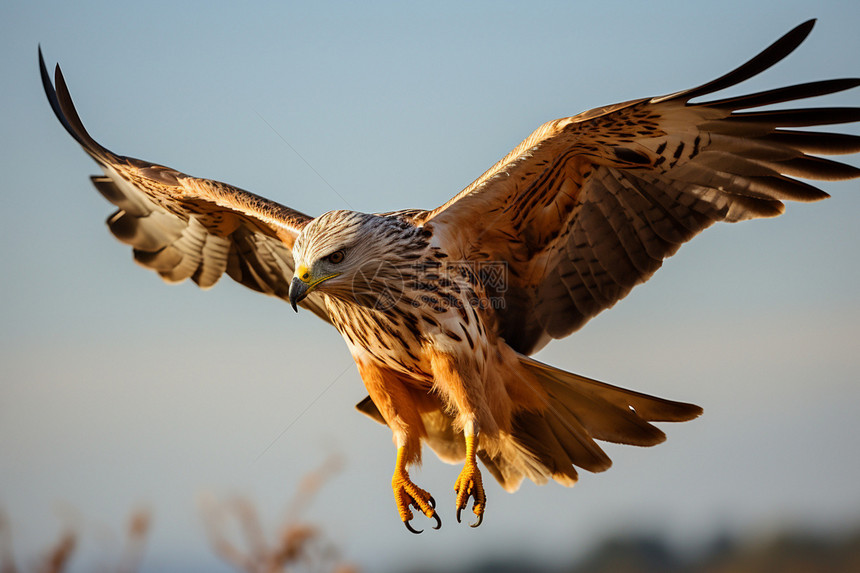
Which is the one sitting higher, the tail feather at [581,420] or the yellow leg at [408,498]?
the yellow leg at [408,498]

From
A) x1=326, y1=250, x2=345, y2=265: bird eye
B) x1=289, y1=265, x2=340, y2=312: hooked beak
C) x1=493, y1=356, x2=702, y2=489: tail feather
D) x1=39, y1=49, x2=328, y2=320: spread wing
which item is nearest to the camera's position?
x1=289, y1=265, x2=340, y2=312: hooked beak

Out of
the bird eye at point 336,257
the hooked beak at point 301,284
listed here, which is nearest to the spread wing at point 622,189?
the bird eye at point 336,257

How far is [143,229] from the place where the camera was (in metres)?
7.23

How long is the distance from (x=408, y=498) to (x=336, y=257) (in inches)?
59.5

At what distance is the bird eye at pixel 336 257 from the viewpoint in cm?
501

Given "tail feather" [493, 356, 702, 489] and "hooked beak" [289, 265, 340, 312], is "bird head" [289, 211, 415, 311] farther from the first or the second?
"tail feather" [493, 356, 702, 489]

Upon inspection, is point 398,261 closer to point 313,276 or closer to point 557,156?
point 313,276

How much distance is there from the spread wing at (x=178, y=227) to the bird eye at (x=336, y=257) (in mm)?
1570

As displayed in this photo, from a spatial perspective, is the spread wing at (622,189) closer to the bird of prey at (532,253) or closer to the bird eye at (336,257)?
the bird of prey at (532,253)

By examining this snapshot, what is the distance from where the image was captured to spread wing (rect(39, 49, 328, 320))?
6.63m

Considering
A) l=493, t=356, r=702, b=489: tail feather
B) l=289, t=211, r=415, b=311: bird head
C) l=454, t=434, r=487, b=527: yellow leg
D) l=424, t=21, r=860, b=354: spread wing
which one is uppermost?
l=289, t=211, r=415, b=311: bird head

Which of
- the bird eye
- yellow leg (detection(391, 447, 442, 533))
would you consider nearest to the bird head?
the bird eye

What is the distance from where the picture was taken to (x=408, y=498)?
209 inches

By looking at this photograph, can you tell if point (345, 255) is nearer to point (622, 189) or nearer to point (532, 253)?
point (532, 253)
